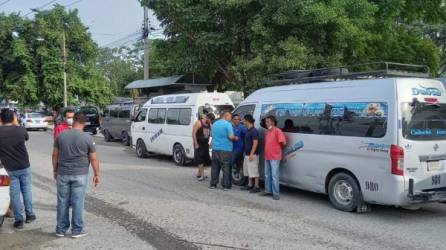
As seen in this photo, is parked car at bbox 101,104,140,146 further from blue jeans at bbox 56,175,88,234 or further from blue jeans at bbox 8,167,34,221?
blue jeans at bbox 56,175,88,234

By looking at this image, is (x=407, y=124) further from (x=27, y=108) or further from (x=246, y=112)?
(x=27, y=108)

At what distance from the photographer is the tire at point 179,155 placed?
14734 millimetres

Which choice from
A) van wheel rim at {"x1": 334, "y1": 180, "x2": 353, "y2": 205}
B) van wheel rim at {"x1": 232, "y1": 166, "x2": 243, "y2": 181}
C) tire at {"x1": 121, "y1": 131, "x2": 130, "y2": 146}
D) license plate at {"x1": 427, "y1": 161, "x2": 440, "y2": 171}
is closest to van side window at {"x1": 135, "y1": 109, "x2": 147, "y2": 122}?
tire at {"x1": 121, "y1": 131, "x2": 130, "y2": 146}

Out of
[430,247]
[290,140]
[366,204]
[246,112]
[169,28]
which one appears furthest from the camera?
[169,28]

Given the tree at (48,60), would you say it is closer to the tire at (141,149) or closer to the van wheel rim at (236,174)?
the tire at (141,149)

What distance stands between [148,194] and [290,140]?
9.95ft

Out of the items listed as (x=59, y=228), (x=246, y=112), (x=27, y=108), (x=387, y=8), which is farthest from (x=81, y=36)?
(x=59, y=228)

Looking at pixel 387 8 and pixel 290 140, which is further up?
pixel 387 8

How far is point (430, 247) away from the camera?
6422 millimetres

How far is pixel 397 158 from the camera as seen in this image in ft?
24.6

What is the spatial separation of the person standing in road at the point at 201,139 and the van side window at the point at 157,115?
3794 mm

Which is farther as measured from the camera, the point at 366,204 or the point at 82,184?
the point at 366,204

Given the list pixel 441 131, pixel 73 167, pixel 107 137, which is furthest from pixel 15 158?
pixel 107 137

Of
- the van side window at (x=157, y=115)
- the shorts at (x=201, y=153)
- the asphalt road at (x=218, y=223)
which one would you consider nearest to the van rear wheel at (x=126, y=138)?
the van side window at (x=157, y=115)
